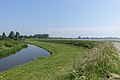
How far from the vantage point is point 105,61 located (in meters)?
13.4

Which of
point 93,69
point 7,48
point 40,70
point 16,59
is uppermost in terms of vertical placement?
point 93,69

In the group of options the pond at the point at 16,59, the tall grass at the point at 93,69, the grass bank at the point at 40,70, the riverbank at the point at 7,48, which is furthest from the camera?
the riverbank at the point at 7,48

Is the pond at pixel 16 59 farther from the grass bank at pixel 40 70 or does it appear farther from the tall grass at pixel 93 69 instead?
the tall grass at pixel 93 69

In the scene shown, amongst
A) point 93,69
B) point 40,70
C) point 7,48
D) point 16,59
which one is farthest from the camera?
point 7,48

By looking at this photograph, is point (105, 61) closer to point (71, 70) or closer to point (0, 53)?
point (71, 70)

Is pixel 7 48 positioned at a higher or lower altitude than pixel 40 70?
higher

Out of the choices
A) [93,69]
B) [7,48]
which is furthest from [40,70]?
[7,48]

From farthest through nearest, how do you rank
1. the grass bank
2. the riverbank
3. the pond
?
the riverbank < the pond < the grass bank

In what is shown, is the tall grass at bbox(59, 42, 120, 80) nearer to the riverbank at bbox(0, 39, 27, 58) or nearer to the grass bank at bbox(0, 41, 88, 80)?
the grass bank at bbox(0, 41, 88, 80)

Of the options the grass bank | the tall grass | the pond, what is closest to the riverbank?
the pond

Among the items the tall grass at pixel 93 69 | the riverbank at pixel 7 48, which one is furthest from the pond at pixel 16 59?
the tall grass at pixel 93 69

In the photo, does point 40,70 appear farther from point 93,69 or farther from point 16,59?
point 16,59

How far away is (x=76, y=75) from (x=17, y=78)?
8.18m

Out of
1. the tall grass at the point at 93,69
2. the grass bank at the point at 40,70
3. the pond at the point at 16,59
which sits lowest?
the pond at the point at 16,59
